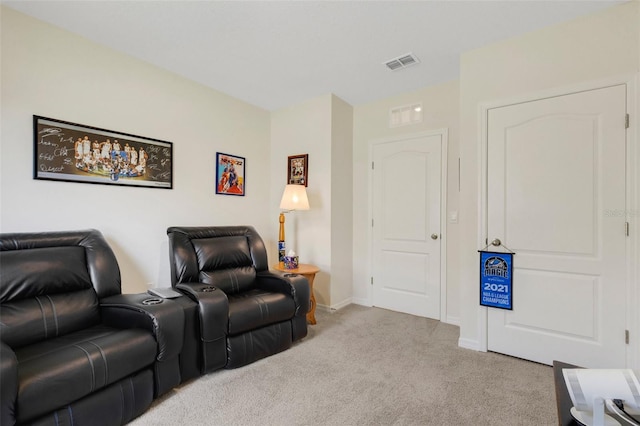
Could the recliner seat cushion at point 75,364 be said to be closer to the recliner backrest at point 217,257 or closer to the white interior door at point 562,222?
the recliner backrest at point 217,257

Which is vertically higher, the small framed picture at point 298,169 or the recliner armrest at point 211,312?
the small framed picture at point 298,169

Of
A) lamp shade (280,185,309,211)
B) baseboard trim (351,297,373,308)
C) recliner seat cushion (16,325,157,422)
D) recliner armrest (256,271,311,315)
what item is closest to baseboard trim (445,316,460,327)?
baseboard trim (351,297,373,308)

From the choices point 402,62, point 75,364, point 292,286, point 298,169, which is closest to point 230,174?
point 298,169

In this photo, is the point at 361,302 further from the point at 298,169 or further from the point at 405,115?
the point at 405,115

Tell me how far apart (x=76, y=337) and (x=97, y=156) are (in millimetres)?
1498

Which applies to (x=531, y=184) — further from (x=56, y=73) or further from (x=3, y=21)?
(x=3, y=21)

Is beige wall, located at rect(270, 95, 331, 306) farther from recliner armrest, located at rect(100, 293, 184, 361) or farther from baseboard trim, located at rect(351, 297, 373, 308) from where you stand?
recliner armrest, located at rect(100, 293, 184, 361)

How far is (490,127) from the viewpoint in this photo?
2.54 metres

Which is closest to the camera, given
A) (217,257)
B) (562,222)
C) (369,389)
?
(369,389)

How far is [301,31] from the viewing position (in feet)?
7.70

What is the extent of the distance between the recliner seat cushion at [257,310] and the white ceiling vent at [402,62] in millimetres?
2403

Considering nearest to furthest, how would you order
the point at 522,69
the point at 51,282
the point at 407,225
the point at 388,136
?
the point at 51,282 → the point at 522,69 → the point at 407,225 → the point at 388,136

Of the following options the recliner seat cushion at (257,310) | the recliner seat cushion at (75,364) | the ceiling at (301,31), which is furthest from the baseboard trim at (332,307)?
the ceiling at (301,31)

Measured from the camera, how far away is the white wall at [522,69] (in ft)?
6.84
